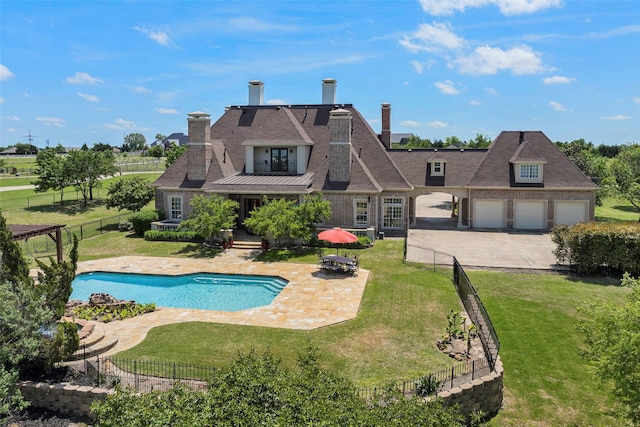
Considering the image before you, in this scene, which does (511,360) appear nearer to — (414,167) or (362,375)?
(362,375)

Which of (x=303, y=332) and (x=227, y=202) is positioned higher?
(x=227, y=202)

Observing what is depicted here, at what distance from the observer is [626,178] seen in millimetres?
37156

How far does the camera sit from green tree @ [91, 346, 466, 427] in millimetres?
7539

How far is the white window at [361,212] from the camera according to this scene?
31875 millimetres

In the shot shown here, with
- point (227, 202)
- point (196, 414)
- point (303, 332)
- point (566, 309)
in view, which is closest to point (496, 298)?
point (566, 309)

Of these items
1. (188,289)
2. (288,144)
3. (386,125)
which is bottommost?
(188,289)

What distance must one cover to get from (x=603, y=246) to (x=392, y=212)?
46.8 ft

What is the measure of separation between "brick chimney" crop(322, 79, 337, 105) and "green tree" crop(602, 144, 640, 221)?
23945 millimetres

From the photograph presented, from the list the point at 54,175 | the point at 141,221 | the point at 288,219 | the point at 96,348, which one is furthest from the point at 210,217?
the point at 54,175

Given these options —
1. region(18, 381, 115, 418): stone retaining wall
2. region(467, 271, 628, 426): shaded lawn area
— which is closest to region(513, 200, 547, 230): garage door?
region(467, 271, 628, 426): shaded lawn area

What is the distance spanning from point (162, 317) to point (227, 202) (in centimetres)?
1297

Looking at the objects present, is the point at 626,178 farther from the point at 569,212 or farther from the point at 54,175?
the point at 54,175

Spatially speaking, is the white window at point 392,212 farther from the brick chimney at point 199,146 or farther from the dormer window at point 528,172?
the brick chimney at point 199,146

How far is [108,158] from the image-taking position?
46469mm
